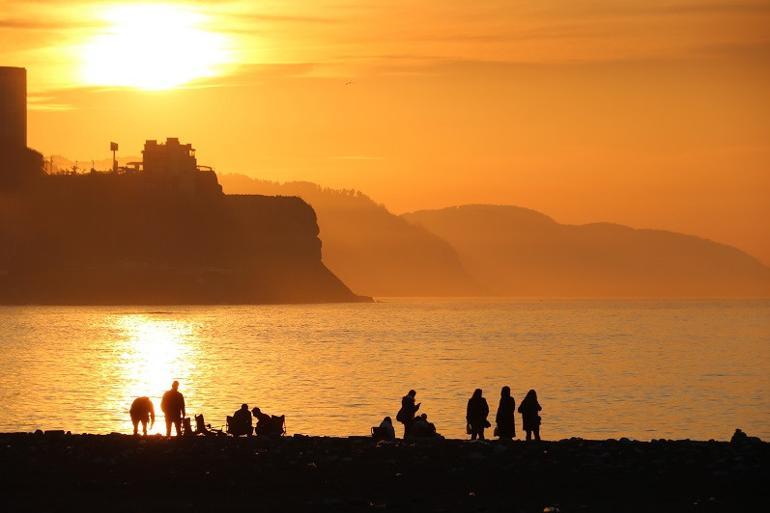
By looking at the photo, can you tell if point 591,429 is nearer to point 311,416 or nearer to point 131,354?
point 311,416

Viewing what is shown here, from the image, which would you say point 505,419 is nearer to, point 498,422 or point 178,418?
point 498,422

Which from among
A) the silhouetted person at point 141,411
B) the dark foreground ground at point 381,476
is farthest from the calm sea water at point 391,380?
the dark foreground ground at point 381,476

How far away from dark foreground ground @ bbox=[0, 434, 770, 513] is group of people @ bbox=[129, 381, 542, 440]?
1811mm

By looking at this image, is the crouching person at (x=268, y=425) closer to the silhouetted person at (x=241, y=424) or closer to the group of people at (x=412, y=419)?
the group of people at (x=412, y=419)

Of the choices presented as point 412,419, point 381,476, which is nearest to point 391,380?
point 412,419

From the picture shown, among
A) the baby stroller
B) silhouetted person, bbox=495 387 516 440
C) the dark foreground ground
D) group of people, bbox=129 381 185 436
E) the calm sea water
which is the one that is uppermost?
the calm sea water

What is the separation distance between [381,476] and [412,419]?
909cm

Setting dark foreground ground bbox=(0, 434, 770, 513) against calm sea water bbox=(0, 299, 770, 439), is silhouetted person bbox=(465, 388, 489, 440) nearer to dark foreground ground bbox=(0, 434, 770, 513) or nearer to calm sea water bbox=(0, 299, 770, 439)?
dark foreground ground bbox=(0, 434, 770, 513)

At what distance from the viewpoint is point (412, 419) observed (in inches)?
1779

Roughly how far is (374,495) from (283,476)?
136 inches

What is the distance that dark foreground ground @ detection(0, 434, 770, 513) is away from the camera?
107 ft

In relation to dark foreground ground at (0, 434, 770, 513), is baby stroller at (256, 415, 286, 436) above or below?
above

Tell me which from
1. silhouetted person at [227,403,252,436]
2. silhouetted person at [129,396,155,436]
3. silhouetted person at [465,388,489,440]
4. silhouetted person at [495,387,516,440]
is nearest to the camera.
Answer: silhouetted person at [495,387,516,440]

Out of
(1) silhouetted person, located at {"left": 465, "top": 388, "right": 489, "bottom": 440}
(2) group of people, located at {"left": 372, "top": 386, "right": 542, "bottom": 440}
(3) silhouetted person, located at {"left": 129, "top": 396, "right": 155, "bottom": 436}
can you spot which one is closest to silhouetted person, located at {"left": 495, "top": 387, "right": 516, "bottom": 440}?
(2) group of people, located at {"left": 372, "top": 386, "right": 542, "bottom": 440}
